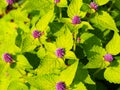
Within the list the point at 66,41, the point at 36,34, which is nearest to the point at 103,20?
the point at 66,41

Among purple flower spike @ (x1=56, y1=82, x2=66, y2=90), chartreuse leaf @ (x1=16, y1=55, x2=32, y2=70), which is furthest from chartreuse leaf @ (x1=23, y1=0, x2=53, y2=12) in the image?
purple flower spike @ (x1=56, y1=82, x2=66, y2=90)

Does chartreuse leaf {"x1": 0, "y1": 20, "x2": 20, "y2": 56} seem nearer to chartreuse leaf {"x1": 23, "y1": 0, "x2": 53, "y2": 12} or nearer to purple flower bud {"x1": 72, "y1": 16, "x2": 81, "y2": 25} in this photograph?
chartreuse leaf {"x1": 23, "y1": 0, "x2": 53, "y2": 12}

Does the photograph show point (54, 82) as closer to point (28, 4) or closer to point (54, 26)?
point (54, 26)

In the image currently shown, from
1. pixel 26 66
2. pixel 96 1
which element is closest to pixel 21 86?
pixel 26 66

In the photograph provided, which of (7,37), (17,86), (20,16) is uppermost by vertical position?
(20,16)

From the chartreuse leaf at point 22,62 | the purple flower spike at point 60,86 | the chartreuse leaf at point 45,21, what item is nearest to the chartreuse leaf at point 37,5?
the chartreuse leaf at point 45,21

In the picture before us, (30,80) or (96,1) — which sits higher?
(96,1)

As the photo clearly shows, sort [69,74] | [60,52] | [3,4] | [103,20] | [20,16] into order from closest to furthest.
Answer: [69,74], [60,52], [103,20], [3,4], [20,16]

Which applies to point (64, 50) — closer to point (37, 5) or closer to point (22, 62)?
point (22, 62)
